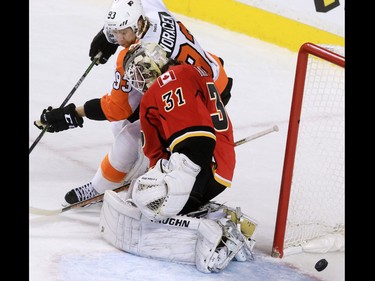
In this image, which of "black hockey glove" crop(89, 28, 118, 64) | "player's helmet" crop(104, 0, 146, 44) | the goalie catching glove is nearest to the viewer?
the goalie catching glove

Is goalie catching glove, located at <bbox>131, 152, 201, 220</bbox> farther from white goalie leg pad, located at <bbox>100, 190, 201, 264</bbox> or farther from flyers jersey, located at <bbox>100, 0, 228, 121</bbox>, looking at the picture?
flyers jersey, located at <bbox>100, 0, 228, 121</bbox>

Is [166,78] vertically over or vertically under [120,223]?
over

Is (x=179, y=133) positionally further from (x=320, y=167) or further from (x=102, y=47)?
(x=102, y=47)

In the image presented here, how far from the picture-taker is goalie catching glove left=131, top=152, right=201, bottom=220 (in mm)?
2570

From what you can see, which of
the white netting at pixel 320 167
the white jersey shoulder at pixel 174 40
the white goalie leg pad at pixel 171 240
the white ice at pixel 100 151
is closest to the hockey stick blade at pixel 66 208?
the white ice at pixel 100 151

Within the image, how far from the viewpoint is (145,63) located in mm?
2727

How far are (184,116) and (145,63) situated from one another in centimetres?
23

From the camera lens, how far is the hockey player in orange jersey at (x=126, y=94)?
3.09m

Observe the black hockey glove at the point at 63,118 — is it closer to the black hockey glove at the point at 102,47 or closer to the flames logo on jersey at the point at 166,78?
the black hockey glove at the point at 102,47

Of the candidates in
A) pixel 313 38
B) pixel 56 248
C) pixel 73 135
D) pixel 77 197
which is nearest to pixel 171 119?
pixel 56 248

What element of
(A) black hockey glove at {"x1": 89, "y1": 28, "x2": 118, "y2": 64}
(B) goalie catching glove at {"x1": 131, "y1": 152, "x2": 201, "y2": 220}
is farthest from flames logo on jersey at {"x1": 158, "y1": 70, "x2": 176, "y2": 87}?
(A) black hockey glove at {"x1": 89, "y1": 28, "x2": 118, "y2": 64}

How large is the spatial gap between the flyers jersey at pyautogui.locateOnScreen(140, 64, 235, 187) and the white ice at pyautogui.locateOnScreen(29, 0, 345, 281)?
32cm

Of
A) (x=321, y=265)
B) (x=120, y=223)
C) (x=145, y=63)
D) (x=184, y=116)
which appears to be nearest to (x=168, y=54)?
(x=145, y=63)
